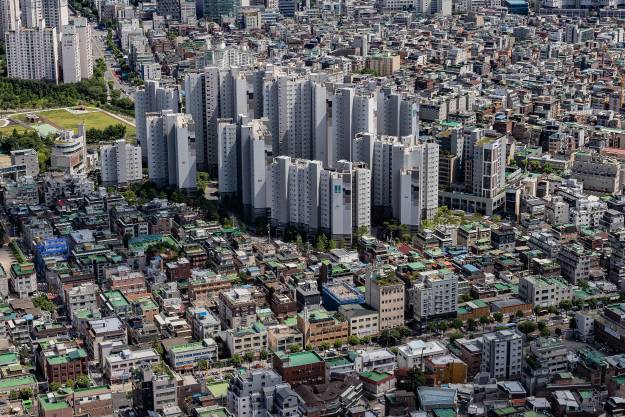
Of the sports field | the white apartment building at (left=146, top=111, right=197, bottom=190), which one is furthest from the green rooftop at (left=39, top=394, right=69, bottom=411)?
the sports field

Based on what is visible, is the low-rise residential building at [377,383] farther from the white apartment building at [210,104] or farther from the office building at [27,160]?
the office building at [27,160]

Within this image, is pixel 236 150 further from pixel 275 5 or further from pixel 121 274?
pixel 275 5

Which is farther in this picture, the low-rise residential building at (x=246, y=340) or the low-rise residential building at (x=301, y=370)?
the low-rise residential building at (x=246, y=340)

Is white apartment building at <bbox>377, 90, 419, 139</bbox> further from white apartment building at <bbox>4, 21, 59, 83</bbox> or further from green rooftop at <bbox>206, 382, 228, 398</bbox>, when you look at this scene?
white apartment building at <bbox>4, 21, 59, 83</bbox>

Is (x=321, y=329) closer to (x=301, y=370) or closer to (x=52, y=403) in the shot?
(x=301, y=370)

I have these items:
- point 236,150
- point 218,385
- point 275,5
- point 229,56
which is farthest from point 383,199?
point 275,5

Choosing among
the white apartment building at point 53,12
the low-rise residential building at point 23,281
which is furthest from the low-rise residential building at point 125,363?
the white apartment building at point 53,12
